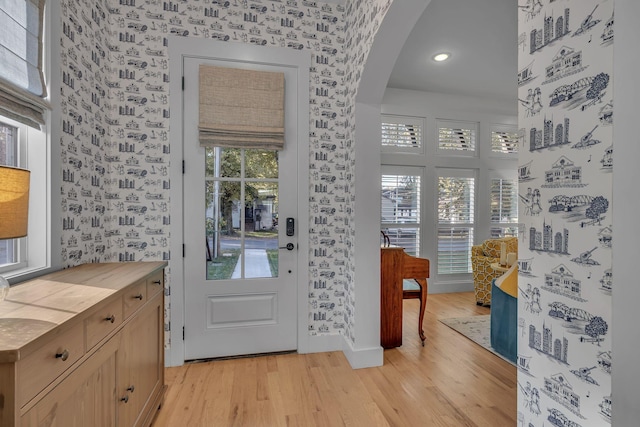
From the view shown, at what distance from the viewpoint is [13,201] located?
2.94 feet

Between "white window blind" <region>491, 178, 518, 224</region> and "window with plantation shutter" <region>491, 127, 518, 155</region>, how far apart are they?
0.45m

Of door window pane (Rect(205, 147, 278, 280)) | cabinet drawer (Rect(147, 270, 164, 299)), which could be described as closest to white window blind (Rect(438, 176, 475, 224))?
door window pane (Rect(205, 147, 278, 280))

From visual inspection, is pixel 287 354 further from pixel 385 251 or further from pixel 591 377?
pixel 591 377

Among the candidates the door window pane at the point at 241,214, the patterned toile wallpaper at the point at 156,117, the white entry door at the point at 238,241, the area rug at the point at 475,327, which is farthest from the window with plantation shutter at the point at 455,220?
the door window pane at the point at 241,214

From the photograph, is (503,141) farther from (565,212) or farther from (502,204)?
(565,212)

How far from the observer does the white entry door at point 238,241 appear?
2396mm

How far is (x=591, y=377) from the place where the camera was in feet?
A: 2.16

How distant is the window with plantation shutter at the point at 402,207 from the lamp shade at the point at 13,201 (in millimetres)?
3877

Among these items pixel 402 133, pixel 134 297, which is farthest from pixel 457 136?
pixel 134 297

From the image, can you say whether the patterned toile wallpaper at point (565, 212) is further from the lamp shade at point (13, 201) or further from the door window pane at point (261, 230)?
the door window pane at point (261, 230)

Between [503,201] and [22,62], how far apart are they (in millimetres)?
5403

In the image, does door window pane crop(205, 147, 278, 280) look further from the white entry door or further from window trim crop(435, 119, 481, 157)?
window trim crop(435, 119, 481, 157)

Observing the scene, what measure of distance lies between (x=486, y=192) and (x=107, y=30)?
485 cm

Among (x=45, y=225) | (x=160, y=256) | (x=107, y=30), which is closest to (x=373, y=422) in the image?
(x=160, y=256)
